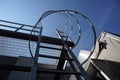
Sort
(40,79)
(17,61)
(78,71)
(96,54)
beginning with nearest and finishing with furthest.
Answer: (78,71) < (96,54) < (40,79) < (17,61)

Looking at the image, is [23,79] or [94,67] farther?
[23,79]

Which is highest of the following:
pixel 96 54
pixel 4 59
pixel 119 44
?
pixel 119 44

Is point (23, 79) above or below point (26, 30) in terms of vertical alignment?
below


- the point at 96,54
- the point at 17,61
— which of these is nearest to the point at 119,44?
the point at 96,54

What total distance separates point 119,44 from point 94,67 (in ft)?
2.33

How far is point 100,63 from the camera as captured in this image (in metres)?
3.44

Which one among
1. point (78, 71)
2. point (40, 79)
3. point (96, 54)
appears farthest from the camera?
point (40, 79)

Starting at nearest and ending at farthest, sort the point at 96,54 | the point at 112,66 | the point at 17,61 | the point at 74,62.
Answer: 1. the point at 74,62
2. the point at 112,66
3. the point at 96,54
4. the point at 17,61

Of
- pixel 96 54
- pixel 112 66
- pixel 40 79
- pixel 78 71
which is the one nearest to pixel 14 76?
pixel 40 79

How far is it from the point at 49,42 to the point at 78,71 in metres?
2.48

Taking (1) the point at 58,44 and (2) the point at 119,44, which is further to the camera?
(1) the point at 58,44

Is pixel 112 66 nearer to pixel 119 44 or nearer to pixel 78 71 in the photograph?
pixel 119 44

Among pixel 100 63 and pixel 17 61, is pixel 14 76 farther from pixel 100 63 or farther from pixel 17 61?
pixel 100 63

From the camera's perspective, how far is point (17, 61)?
562 centimetres
